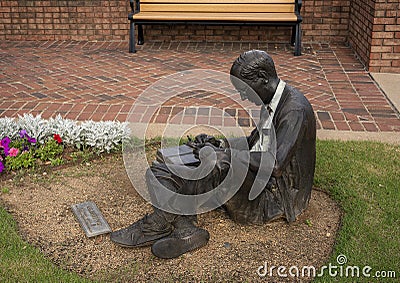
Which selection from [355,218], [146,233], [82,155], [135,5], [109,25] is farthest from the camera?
[109,25]

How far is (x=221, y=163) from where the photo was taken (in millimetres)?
3352

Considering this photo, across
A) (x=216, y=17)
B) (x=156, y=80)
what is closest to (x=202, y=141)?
(x=156, y=80)

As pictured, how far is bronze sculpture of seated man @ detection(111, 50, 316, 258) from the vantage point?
3293mm

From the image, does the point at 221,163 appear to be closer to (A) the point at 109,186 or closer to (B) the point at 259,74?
(B) the point at 259,74

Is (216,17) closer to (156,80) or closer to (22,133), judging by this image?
(156,80)

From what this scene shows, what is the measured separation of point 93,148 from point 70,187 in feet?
2.03

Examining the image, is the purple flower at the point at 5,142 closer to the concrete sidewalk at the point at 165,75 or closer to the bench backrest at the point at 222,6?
the concrete sidewalk at the point at 165,75

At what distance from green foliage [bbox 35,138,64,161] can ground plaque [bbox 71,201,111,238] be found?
905 mm

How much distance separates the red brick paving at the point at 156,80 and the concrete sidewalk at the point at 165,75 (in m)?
0.01

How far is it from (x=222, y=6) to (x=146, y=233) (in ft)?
19.8

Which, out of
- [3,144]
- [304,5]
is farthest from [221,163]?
[304,5]

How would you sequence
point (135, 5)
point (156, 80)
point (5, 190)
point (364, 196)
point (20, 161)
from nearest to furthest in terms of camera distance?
point (364, 196) < point (5, 190) < point (20, 161) < point (156, 80) < point (135, 5)

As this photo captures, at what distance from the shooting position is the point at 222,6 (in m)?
8.80

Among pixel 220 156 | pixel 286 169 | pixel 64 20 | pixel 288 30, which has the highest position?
pixel 64 20
